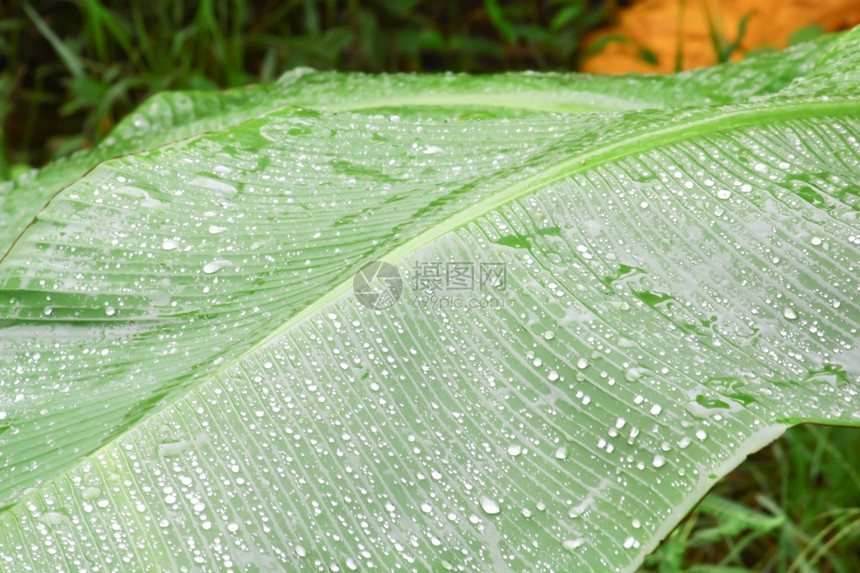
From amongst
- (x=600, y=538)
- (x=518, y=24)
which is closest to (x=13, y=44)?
(x=518, y=24)

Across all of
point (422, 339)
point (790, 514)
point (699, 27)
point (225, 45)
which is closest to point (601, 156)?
point (422, 339)

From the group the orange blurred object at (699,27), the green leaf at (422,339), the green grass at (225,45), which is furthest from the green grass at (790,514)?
the green grass at (225,45)

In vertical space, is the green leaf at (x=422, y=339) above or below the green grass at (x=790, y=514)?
above

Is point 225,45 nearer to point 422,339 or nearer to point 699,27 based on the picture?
point 699,27

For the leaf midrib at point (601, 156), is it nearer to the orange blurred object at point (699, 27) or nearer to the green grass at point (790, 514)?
the green grass at point (790, 514)

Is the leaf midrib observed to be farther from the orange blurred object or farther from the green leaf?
the orange blurred object

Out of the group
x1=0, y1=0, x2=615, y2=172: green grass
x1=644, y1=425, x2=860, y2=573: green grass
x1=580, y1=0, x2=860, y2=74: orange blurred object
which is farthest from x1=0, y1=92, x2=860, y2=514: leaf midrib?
x1=0, y1=0, x2=615, y2=172: green grass
